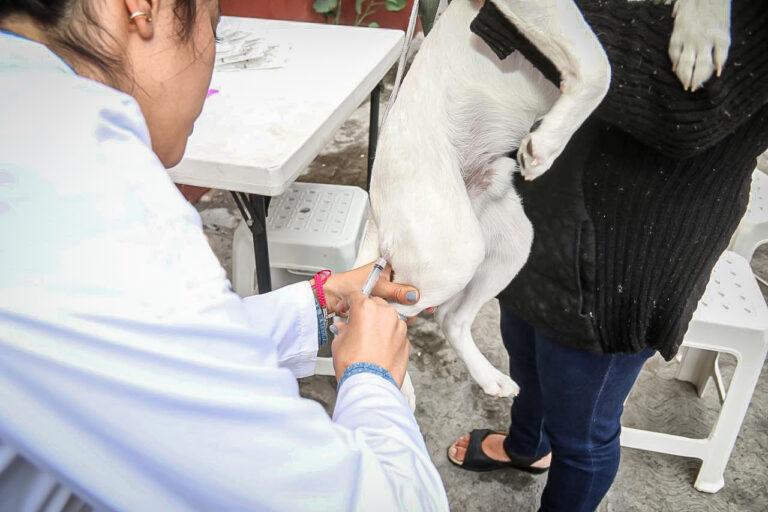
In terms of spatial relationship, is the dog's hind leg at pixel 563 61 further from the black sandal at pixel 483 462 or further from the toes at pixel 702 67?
the black sandal at pixel 483 462

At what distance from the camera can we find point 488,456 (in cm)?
185

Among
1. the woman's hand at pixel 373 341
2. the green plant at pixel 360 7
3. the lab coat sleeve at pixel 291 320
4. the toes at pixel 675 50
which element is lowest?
the green plant at pixel 360 7

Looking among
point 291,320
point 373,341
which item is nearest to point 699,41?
point 373,341

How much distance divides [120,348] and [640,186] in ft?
2.62

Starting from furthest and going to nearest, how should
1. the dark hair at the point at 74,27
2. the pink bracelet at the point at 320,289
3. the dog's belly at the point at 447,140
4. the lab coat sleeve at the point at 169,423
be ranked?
the pink bracelet at the point at 320,289 < the dog's belly at the point at 447,140 < the dark hair at the point at 74,27 < the lab coat sleeve at the point at 169,423

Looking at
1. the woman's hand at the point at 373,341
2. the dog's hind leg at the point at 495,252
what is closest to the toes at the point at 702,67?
the dog's hind leg at the point at 495,252

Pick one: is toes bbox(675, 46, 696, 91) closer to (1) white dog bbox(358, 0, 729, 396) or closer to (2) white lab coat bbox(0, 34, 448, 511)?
(1) white dog bbox(358, 0, 729, 396)

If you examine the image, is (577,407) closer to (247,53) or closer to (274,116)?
(274,116)

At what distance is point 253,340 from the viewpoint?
0.54m

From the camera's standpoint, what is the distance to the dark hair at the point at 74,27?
1.73 feet

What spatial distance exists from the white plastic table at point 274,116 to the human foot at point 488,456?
0.88 metres

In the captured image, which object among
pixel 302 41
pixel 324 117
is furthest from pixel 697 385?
pixel 302 41

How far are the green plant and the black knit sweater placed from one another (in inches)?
173

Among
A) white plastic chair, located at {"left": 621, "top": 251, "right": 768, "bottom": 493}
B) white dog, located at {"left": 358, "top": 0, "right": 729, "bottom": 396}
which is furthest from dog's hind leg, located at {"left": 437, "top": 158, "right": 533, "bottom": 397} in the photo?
white plastic chair, located at {"left": 621, "top": 251, "right": 768, "bottom": 493}
